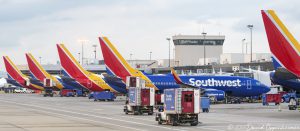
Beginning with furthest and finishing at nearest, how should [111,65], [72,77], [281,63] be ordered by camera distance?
[72,77]
[111,65]
[281,63]

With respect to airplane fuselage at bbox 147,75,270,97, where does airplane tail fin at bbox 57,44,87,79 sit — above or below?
above

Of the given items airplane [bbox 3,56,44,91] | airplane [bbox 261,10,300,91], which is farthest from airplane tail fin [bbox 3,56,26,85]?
airplane [bbox 261,10,300,91]

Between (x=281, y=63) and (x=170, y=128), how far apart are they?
44.9 feet

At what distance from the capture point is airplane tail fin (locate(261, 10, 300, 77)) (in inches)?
1964

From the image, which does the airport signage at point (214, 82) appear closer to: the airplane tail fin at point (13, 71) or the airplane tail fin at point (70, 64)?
the airplane tail fin at point (70, 64)

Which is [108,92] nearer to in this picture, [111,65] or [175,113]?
[111,65]

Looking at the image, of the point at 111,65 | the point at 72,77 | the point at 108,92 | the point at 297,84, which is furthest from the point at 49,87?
the point at 297,84

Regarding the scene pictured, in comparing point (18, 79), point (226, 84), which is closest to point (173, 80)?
point (226, 84)

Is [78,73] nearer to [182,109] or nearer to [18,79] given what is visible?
[18,79]

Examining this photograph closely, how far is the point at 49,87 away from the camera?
126375 mm

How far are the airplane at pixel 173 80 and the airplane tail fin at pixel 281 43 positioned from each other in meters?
36.1

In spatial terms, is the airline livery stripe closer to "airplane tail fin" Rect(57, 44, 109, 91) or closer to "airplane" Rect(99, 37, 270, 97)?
"airplane" Rect(99, 37, 270, 97)

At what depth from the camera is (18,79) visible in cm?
13750

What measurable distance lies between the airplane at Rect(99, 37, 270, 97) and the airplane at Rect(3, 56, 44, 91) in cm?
4529
